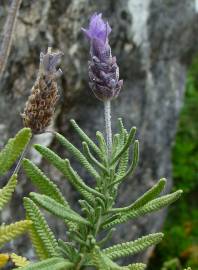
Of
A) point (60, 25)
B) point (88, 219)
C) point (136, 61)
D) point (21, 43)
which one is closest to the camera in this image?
point (88, 219)

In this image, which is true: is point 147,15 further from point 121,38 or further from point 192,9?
point 192,9

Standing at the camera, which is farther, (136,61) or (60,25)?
(136,61)

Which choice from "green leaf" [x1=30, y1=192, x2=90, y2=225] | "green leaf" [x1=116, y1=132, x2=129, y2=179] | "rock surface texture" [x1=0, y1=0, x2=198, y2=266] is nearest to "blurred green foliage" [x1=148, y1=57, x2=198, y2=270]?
"rock surface texture" [x1=0, y1=0, x2=198, y2=266]

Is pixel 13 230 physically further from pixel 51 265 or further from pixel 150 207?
pixel 150 207

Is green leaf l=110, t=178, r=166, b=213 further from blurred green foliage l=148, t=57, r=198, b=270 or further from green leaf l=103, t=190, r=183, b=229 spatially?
blurred green foliage l=148, t=57, r=198, b=270

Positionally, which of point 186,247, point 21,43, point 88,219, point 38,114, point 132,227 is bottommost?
point 186,247

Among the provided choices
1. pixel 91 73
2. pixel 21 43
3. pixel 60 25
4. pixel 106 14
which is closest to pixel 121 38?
pixel 106 14

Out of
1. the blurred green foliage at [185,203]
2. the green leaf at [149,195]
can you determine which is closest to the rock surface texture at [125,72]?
the blurred green foliage at [185,203]
